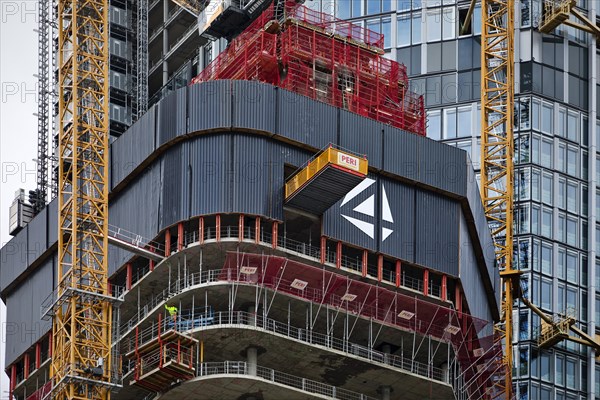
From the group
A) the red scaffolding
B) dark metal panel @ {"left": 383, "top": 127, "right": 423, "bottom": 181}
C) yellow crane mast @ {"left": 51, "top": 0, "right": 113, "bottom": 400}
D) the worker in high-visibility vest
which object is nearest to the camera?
the worker in high-visibility vest

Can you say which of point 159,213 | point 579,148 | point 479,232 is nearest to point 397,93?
point 479,232

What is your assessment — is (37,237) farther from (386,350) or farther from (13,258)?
(386,350)

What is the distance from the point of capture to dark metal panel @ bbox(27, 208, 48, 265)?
546 feet

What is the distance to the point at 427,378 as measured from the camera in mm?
148875

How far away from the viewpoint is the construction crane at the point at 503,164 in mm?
181125

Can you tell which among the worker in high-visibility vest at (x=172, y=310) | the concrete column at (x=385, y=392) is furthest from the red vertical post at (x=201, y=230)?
the concrete column at (x=385, y=392)

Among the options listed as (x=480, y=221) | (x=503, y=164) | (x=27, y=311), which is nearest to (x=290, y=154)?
(x=480, y=221)

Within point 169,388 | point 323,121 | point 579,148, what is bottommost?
point 169,388

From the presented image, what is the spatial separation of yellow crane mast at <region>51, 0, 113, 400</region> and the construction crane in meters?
42.5

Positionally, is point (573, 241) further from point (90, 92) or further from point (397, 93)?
point (90, 92)

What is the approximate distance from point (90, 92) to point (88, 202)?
26.8ft

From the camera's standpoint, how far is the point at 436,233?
15300cm

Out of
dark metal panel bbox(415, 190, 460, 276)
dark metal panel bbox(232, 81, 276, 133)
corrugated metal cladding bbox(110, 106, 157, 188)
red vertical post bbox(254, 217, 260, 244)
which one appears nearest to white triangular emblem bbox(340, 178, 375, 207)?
dark metal panel bbox(415, 190, 460, 276)

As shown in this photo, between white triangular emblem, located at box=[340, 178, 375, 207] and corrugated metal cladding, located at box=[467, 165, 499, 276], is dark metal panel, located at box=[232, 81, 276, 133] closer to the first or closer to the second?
white triangular emblem, located at box=[340, 178, 375, 207]
